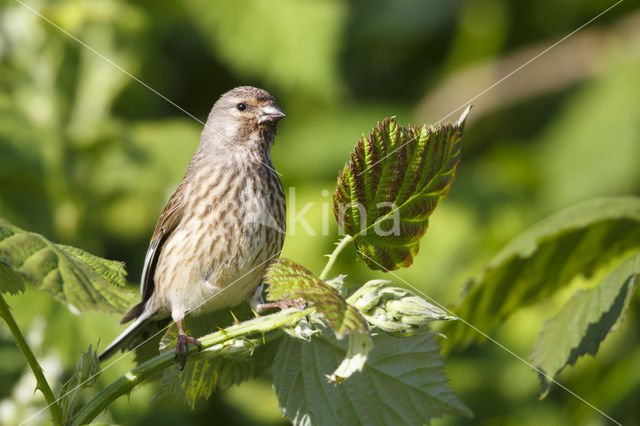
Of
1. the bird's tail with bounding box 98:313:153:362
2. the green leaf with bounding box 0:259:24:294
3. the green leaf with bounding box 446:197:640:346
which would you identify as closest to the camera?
the green leaf with bounding box 0:259:24:294

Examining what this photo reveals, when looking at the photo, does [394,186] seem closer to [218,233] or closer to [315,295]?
[315,295]

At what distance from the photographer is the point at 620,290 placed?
2.33 metres

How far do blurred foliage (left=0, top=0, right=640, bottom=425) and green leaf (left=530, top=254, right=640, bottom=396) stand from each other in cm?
58

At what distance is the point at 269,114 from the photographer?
377cm

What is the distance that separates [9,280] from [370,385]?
0.98m

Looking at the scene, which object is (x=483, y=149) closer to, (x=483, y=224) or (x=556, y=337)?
(x=483, y=224)

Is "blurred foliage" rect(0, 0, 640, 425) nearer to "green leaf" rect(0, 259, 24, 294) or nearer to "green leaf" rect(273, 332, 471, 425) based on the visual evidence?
"green leaf" rect(273, 332, 471, 425)

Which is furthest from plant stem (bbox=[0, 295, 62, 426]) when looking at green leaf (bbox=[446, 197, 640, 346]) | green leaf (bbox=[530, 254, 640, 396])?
green leaf (bbox=[446, 197, 640, 346])

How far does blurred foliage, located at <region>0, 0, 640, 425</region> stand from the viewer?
4328 millimetres

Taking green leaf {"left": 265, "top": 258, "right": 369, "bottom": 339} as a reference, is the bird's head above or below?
above

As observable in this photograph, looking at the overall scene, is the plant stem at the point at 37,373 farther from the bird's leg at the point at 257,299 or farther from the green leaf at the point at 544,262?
the green leaf at the point at 544,262

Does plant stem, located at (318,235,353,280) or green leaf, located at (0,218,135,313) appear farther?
plant stem, located at (318,235,353,280)

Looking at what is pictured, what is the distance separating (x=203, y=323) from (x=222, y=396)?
7.73 feet

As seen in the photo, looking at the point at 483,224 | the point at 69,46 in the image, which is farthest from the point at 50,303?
the point at 483,224
